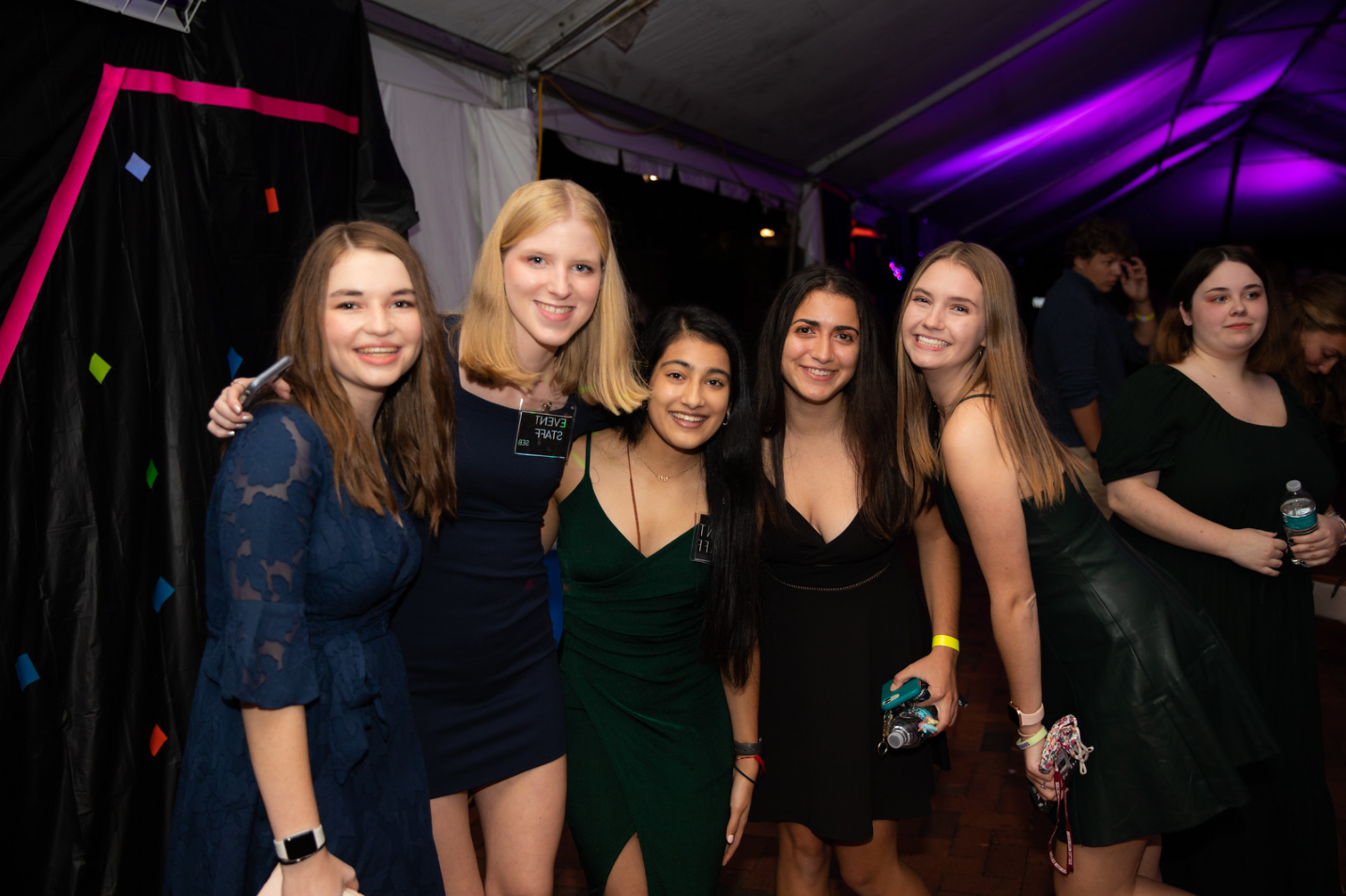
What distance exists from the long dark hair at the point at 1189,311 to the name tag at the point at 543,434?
5.43 feet

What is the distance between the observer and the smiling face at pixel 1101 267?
13.6ft

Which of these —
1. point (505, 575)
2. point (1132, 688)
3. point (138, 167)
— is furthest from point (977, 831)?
point (138, 167)

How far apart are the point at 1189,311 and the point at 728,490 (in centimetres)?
138

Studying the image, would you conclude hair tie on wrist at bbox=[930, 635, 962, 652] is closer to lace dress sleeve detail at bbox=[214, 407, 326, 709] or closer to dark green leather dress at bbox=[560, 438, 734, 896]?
dark green leather dress at bbox=[560, 438, 734, 896]

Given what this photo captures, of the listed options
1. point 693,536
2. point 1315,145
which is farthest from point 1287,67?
point 693,536

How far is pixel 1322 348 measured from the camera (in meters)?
2.98

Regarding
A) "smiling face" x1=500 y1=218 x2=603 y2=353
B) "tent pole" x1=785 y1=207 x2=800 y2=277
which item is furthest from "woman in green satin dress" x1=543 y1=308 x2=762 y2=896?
"tent pole" x1=785 y1=207 x2=800 y2=277

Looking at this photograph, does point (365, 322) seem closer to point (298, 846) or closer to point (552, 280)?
point (552, 280)

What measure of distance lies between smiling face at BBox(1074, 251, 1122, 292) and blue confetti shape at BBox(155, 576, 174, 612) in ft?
13.0

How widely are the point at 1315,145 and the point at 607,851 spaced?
15.3m

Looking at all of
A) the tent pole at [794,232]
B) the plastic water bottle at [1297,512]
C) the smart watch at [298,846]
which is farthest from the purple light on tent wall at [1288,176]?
the smart watch at [298,846]

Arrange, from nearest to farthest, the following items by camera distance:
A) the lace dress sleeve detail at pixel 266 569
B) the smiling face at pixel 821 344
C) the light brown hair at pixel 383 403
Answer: the lace dress sleeve detail at pixel 266 569, the light brown hair at pixel 383 403, the smiling face at pixel 821 344

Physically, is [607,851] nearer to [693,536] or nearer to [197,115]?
[693,536]

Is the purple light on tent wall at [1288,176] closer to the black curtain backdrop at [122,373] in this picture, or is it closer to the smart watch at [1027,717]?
the smart watch at [1027,717]
